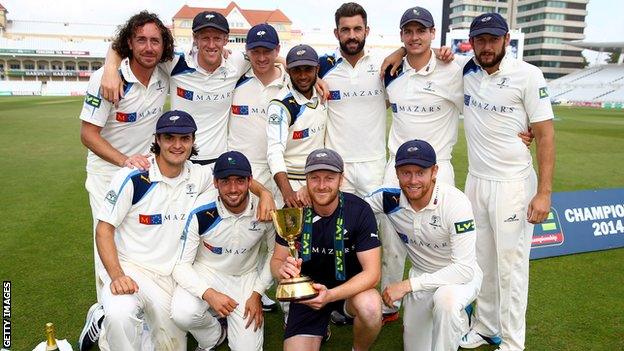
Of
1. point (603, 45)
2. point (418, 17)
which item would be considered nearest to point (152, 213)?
point (418, 17)

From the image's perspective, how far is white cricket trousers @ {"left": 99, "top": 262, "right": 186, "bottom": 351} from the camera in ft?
9.95

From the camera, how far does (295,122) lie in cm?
390

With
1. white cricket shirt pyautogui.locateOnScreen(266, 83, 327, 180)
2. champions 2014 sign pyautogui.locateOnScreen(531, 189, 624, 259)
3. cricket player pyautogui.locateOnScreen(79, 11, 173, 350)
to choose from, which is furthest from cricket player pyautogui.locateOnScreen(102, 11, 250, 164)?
champions 2014 sign pyautogui.locateOnScreen(531, 189, 624, 259)

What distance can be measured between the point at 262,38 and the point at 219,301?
1.95 meters

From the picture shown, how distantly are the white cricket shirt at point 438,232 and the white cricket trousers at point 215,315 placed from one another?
3.69ft

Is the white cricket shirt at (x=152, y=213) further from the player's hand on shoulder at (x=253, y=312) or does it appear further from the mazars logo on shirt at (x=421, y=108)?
the mazars logo on shirt at (x=421, y=108)

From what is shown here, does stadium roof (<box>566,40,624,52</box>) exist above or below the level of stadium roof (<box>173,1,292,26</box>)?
below

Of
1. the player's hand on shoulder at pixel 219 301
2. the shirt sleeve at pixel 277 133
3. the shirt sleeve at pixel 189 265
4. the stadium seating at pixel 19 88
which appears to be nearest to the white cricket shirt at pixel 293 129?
the shirt sleeve at pixel 277 133

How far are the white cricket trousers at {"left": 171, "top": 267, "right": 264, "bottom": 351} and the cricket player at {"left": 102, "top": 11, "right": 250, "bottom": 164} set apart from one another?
43.1 inches

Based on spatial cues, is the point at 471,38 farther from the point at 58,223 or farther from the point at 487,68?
the point at 58,223

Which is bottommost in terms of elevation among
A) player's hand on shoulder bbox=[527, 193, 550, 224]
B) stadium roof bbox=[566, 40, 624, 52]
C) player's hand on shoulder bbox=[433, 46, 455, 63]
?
player's hand on shoulder bbox=[527, 193, 550, 224]

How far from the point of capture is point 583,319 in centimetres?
388

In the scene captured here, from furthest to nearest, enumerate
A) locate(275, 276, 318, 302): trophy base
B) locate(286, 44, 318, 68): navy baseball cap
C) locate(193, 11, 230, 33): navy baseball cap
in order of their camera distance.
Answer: locate(193, 11, 230, 33): navy baseball cap < locate(286, 44, 318, 68): navy baseball cap < locate(275, 276, 318, 302): trophy base

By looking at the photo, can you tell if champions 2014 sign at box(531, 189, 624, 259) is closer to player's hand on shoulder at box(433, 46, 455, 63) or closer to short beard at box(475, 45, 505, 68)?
player's hand on shoulder at box(433, 46, 455, 63)
